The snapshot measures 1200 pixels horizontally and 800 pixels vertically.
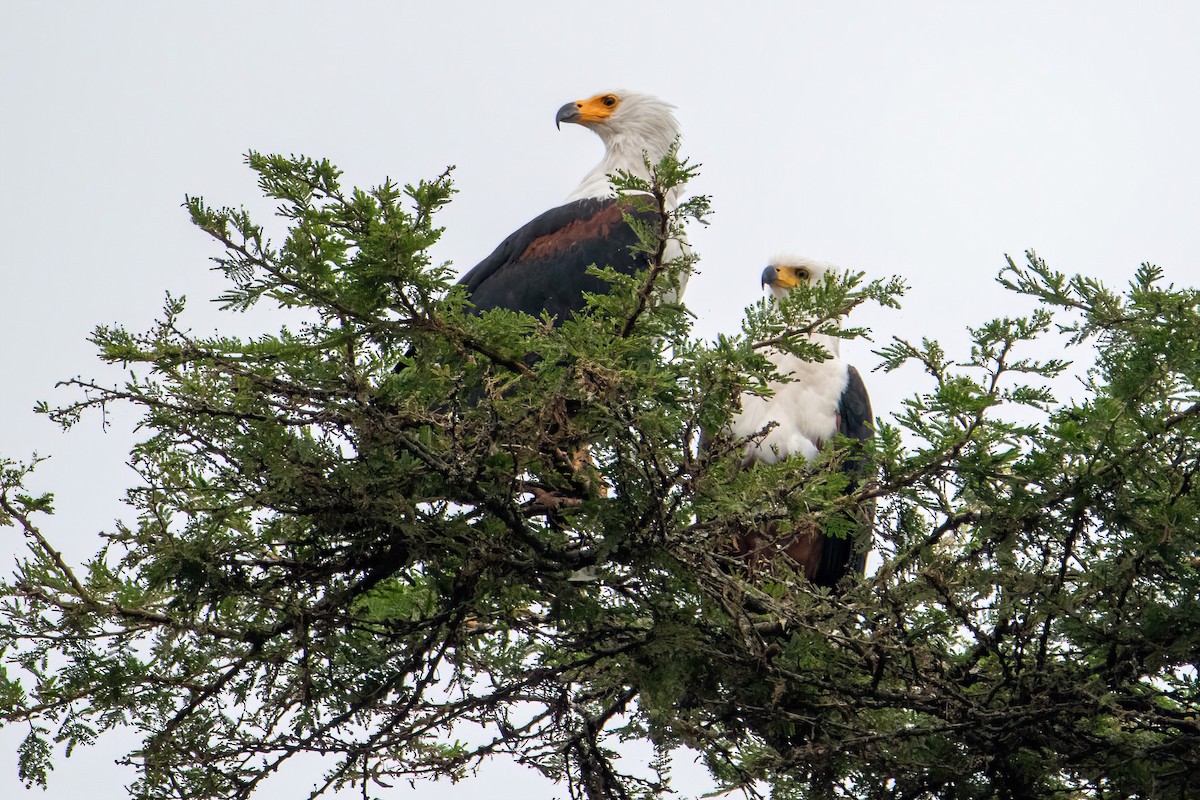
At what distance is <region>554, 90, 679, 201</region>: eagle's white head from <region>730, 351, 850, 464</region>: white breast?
161 cm

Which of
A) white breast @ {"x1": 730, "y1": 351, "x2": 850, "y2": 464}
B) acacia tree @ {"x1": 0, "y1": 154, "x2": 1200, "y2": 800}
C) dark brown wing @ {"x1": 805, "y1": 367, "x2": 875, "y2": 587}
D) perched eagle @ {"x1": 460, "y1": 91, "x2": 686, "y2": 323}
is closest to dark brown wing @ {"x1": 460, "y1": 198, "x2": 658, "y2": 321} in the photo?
perched eagle @ {"x1": 460, "y1": 91, "x2": 686, "y2": 323}

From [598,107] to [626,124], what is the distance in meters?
0.23

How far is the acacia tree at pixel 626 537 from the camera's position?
3082 millimetres

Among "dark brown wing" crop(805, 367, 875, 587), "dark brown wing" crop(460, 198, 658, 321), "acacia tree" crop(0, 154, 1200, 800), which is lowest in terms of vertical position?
"acacia tree" crop(0, 154, 1200, 800)

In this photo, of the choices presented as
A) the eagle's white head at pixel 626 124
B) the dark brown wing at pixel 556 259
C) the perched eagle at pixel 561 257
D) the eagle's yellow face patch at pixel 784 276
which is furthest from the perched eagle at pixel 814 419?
the eagle's white head at pixel 626 124

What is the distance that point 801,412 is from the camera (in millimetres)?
6340

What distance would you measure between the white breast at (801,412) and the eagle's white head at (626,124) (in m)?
1.61

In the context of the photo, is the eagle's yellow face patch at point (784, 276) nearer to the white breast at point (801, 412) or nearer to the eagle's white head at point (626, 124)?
the white breast at point (801, 412)

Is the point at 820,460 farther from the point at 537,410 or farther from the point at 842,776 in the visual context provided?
the point at 842,776

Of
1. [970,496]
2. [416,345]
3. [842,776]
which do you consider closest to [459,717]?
[842,776]

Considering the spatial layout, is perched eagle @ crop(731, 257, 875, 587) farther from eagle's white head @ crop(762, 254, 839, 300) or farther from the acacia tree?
the acacia tree

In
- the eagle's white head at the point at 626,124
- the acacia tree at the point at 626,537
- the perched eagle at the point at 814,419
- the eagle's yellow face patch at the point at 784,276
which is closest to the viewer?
the acacia tree at the point at 626,537

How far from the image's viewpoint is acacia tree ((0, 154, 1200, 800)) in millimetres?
3082

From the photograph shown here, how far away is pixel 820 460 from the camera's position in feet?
11.0
